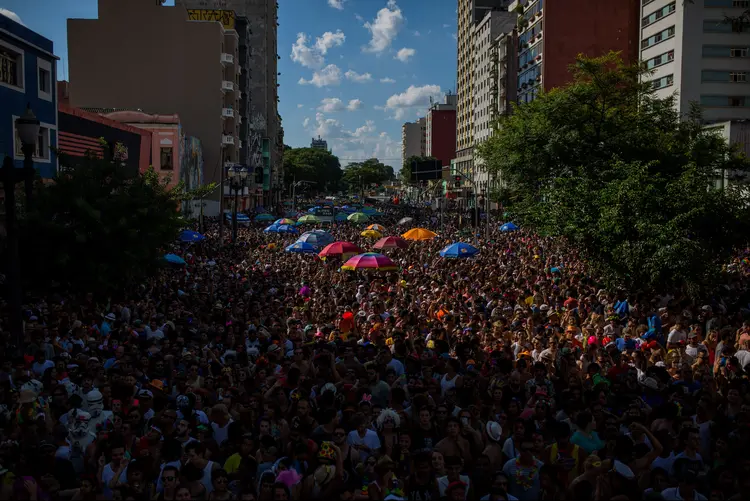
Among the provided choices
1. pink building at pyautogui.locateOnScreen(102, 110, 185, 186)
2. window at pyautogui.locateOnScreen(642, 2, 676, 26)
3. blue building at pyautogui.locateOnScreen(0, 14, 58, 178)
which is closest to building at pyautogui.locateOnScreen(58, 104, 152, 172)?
blue building at pyautogui.locateOnScreen(0, 14, 58, 178)

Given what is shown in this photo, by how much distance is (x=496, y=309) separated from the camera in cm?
1609

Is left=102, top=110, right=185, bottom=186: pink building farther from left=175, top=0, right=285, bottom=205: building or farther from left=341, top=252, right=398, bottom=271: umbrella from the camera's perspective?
left=341, top=252, right=398, bottom=271: umbrella

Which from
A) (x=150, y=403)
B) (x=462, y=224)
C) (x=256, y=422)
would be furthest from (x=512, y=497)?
(x=462, y=224)

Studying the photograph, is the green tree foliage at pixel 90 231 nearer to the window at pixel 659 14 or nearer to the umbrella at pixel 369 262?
the umbrella at pixel 369 262

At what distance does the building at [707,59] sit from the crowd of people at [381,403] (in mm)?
30680

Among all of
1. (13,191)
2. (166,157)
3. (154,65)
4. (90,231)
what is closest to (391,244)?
(90,231)

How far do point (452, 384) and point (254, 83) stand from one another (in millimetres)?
88716

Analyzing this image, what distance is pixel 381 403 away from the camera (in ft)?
31.7

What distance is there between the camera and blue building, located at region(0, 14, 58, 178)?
24.5 meters

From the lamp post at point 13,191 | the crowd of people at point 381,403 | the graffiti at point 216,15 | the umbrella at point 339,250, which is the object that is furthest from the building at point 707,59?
the graffiti at point 216,15

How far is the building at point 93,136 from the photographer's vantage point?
30.8m

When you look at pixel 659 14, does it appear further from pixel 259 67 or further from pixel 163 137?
pixel 259 67

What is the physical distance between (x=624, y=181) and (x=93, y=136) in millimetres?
24243

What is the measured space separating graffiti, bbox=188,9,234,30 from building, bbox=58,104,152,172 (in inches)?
1352
